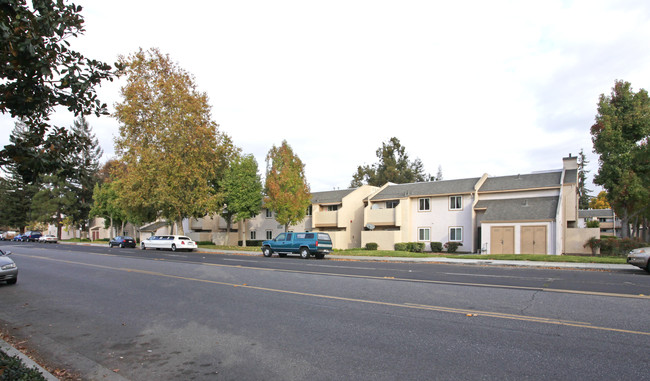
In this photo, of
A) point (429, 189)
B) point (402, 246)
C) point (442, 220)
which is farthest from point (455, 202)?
point (402, 246)

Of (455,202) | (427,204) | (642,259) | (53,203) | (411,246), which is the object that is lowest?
(411,246)

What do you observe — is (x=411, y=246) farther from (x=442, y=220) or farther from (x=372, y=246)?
(x=442, y=220)

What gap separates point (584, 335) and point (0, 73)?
954cm

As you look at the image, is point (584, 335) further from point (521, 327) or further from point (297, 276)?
point (297, 276)

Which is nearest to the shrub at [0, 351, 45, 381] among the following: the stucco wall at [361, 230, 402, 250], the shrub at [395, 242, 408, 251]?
the shrub at [395, 242, 408, 251]

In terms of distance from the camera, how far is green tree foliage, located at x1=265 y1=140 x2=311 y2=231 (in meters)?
39.1

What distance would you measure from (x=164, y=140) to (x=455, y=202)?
27.8 metres

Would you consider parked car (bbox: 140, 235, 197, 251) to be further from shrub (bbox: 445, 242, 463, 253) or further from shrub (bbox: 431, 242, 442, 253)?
shrub (bbox: 445, 242, 463, 253)

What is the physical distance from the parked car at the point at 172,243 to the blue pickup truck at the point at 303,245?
11.8 metres

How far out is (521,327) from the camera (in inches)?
285

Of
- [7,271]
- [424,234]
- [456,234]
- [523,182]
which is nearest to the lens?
[7,271]

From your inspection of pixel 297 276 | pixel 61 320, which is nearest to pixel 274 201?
pixel 297 276

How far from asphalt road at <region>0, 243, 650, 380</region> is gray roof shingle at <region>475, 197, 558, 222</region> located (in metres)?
18.4

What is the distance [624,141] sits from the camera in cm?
3559
